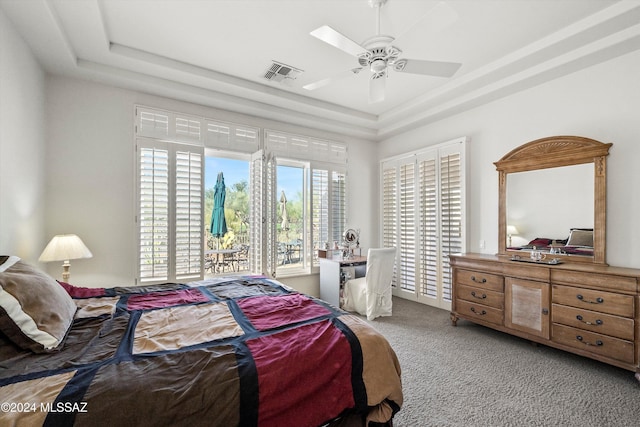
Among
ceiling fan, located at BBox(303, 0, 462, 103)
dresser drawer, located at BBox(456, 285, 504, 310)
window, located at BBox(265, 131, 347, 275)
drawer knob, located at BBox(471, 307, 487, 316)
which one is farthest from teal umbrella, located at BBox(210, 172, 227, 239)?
drawer knob, located at BBox(471, 307, 487, 316)

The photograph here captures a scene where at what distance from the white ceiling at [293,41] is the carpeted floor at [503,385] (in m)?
2.55

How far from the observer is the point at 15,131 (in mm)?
2316

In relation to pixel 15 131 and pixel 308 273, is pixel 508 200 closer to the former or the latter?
pixel 308 273

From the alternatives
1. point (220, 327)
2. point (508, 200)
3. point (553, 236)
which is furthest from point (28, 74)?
point (553, 236)

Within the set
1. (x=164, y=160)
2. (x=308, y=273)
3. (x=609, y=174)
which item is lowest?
(x=308, y=273)

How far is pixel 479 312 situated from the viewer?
334cm

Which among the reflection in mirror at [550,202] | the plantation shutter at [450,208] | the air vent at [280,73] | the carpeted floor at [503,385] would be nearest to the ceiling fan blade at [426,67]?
the air vent at [280,73]

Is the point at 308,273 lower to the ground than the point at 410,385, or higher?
higher

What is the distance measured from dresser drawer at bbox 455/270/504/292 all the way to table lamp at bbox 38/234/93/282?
4.06m

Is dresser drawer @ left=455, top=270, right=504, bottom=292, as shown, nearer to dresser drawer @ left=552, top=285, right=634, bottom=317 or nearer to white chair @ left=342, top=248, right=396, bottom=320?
dresser drawer @ left=552, top=285, right=634, bottom=317

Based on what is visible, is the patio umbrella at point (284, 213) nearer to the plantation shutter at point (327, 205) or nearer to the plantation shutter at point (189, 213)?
the plantation shutter at point (327, 205)

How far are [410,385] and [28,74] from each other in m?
4.20

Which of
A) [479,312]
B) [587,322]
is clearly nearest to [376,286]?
[479,312]

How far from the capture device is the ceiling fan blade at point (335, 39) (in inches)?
73.4
